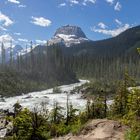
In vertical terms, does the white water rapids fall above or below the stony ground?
below

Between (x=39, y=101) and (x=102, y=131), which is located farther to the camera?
(x=39, y=101)

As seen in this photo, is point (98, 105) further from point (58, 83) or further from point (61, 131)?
point (58, 83)

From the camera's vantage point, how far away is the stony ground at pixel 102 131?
24.7 metres

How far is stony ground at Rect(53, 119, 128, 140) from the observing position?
24688 millimetres

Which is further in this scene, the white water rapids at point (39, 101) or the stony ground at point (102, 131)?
the white water rapids at point (39, 101)

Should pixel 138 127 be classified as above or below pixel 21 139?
above

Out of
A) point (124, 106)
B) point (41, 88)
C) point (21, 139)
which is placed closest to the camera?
point (21, 139)

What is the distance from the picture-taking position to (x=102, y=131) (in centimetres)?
2567

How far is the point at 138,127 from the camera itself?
74.2 feet

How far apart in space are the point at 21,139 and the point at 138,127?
1174 centimetres

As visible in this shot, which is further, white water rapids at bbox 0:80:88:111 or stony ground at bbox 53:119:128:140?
white water rapids at bbox 0:80:88:111

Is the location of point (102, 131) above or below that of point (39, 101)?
above

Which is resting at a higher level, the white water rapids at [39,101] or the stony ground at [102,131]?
the stony ground at [102,131]

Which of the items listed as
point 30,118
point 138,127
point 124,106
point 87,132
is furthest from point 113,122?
point 124,106
